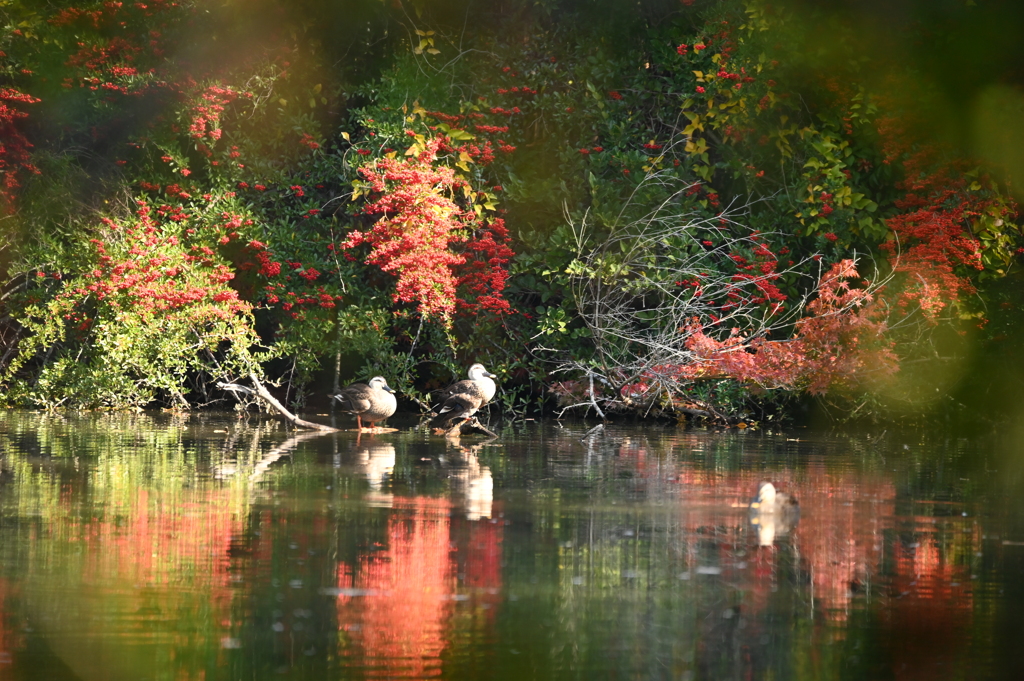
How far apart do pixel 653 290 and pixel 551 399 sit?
2.53 metres

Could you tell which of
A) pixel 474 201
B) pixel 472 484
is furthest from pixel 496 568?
pixel 474 201

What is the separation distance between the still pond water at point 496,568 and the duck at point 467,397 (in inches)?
104

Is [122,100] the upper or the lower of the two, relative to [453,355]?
upper

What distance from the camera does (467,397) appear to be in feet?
53.6

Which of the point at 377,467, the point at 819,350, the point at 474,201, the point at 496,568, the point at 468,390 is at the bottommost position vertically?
the point at 496,568

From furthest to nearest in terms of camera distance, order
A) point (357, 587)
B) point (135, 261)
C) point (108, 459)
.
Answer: point (135, 261) < point (108, 459) < point (357, 587)

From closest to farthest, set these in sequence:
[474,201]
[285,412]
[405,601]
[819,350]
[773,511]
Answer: [405,601] < [773,511] < [819,350] < [285,412] < [474,201]

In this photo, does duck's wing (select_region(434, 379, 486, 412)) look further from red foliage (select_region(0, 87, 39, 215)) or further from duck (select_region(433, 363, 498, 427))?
red foliage (select_region(0, 87, 39, 215))

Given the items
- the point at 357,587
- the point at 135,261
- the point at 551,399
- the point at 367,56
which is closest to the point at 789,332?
the point at 551,399

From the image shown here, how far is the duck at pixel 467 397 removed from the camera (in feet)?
53.5

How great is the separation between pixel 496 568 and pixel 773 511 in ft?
9.85

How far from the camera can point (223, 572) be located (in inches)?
298

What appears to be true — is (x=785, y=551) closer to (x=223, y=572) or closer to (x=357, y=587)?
(x=357, y=587)

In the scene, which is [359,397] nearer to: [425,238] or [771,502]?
[425,238]
